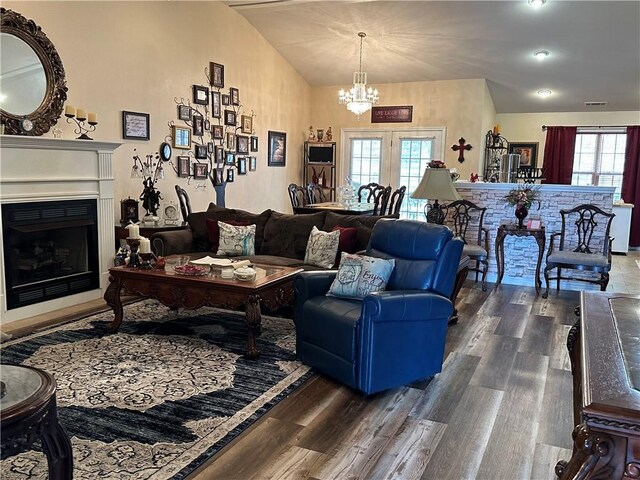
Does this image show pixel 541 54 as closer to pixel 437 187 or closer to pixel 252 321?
pixel 437 187

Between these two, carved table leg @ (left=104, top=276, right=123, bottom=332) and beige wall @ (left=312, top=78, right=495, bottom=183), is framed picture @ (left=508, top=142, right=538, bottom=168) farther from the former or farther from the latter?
carved table leg @ (left=104, top=276, right=123, bottom=332)

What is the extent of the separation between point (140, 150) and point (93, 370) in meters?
3.41

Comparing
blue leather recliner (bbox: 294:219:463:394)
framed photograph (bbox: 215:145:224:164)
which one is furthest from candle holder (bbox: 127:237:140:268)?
framed photograph (bbox: 215:145:224:164)

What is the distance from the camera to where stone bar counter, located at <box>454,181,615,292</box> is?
6.30 m

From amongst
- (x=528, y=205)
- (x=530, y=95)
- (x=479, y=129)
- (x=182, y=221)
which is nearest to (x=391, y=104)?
(x=479, y=129)

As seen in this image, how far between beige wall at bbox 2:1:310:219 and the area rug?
224 cm

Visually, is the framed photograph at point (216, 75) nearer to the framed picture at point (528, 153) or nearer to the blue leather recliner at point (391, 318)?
the blue leather recliner at point (391, 318)

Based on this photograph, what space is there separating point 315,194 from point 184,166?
236 centimetres

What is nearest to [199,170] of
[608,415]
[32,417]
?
[32,417]

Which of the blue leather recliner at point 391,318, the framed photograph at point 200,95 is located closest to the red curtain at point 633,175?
the framed photograph at point 200,95

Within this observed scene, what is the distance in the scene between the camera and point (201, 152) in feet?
23.4

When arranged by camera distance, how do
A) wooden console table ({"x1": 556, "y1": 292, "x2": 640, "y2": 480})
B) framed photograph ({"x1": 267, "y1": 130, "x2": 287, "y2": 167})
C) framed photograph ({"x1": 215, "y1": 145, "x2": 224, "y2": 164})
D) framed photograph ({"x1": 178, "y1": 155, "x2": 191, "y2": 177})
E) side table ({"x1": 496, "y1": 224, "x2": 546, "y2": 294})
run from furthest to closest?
framed photograph ({"x1": 267, "y1": 130, "x2": 287, "y2": 167}) → framed photograph ({"x1": 215, "y1": 145, "x2": 224, "y2": 164}) → framed photograph ({"x1": 178, "y1": 155, "x2": 191, "y2": 177}) → side table ({"x1": 496, "y1": 224, "x2": 546, "y2": 294}) → wooden console table ({"x1": 556, "y1": 292, "x2": 640, "y2": 480})

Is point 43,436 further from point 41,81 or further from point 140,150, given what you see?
point 140,150

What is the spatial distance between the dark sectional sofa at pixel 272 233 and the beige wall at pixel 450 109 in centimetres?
423
